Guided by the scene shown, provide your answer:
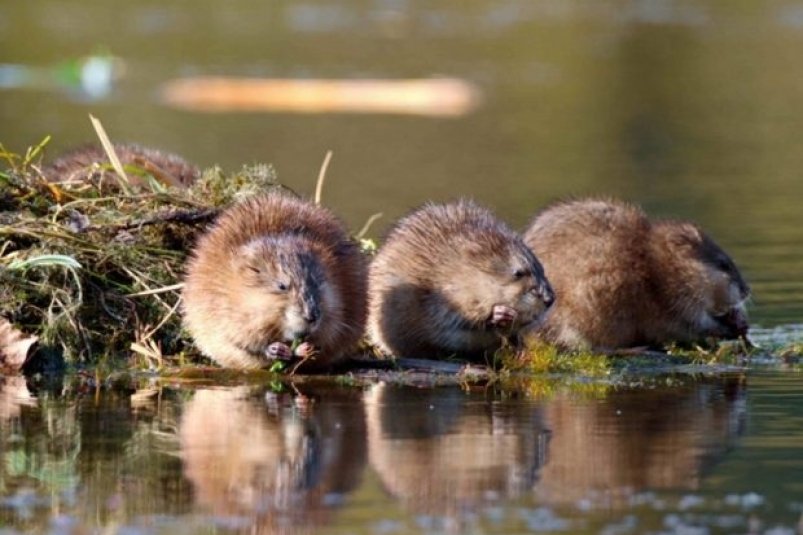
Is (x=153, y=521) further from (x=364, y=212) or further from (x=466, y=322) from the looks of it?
(x=364, y=212)

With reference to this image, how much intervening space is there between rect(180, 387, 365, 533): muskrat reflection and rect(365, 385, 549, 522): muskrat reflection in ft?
0.46

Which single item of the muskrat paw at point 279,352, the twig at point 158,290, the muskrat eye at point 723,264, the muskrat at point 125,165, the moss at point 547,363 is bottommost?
the moss at point 547,363

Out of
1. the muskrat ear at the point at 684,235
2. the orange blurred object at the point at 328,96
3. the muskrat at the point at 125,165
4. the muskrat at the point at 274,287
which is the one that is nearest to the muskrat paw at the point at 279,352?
the muskrat at the point at 274,287

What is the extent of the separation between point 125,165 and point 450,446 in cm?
520

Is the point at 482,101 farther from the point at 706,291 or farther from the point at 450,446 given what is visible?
the point at 450,446

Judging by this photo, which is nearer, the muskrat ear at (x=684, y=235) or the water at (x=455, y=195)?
the water at (x=455, y=195)

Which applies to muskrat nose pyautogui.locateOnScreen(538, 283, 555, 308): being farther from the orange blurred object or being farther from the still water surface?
the orange blurred object

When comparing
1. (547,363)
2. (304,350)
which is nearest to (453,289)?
(547,363)

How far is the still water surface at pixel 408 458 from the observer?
7.80 metres

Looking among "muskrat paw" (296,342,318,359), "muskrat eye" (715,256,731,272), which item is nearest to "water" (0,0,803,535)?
"muskrat paw" (296,342,318,359)

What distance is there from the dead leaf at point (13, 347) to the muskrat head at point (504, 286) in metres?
2.35

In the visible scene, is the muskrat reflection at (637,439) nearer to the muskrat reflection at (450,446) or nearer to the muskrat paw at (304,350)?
the muskrat reflection at (450,446)

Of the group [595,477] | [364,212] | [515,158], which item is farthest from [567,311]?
[515,158]

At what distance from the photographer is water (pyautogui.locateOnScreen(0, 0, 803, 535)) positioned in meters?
8.09
